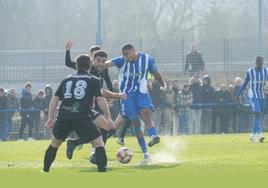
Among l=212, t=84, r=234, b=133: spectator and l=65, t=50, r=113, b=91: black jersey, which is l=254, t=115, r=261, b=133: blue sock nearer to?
l=65, t=50, r=113, b=91: black jersey

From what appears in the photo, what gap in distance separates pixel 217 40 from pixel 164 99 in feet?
11.2

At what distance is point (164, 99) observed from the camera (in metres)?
29.4

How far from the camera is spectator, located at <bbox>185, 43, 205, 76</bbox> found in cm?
2998

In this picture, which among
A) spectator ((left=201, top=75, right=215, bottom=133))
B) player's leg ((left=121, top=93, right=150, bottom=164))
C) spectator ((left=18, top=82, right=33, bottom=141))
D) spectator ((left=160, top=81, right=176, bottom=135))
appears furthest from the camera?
spectator ((left=201, top=75, right=215, bottom=133))

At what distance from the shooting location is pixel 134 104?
645 inches

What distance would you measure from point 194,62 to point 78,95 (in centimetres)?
1737

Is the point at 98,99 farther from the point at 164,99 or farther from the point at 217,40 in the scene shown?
the point at 217,40

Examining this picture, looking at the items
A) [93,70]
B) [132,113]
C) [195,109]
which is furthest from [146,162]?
[195,109]

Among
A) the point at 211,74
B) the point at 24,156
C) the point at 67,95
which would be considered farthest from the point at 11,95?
the point at 67,95

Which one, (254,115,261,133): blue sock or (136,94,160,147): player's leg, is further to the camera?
(254,115,261,133): blue sock

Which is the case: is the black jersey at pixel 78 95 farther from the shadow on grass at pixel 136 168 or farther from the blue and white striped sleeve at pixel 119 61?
the blue and white striped sleeve at pixel 119 61

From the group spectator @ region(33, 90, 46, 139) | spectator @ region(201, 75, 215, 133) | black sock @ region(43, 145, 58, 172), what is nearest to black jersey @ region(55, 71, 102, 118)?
black sock @ region(43, 145, 58, 172)

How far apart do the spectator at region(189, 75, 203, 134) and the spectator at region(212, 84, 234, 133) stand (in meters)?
0.55

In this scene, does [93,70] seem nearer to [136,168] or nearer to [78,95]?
[136,168]
